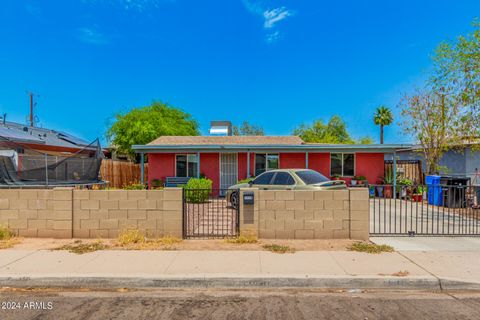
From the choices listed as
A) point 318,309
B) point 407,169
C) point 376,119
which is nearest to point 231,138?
point 407,169

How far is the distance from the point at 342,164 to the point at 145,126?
1592 centimetres

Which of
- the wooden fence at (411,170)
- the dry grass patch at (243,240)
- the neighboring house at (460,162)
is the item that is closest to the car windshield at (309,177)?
the dry grass patch at (243,240)

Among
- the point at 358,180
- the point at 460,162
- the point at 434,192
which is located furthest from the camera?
the point at 460,162

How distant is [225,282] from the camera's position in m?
4.54

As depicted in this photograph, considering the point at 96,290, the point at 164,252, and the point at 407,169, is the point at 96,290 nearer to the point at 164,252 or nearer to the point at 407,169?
the point at 164,252

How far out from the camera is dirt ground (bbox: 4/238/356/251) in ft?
20.2

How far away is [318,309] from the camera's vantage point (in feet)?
12.5

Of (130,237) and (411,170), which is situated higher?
(411,170)

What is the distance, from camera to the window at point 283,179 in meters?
8.94

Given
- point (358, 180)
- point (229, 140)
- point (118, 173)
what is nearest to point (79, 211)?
point (118, 173)

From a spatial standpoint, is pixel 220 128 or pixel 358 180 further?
pixel 220 128

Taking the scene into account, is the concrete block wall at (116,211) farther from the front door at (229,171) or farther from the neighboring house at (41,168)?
the front door at (229,171)

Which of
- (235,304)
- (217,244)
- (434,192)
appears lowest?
(235,304)

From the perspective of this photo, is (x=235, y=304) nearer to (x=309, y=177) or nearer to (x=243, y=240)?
(x=243, y=240)
